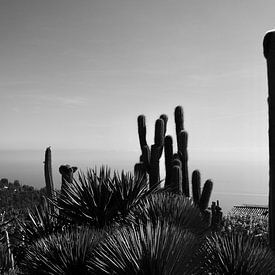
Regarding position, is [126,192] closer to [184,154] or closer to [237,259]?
[237,259]

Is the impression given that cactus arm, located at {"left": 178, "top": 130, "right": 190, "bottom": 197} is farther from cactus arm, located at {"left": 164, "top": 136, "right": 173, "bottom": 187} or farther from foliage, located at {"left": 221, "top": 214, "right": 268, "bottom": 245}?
foliage, located at {"left": 221, "top": 214, "right": 268, "bottom": 245}

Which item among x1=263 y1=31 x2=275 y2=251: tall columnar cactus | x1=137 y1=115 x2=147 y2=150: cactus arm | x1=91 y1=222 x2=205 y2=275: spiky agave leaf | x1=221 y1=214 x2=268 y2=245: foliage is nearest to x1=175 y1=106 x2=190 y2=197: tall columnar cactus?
x1=137 y1=115 x2=147 y2=150: cactus arm

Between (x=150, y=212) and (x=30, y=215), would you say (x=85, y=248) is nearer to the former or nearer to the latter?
(x=150, y=212)

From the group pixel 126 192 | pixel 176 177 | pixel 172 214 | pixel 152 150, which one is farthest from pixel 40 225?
pixel 152 150

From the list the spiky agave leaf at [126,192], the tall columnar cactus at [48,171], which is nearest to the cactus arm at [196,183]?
the tall columnar cactus at [48,171]

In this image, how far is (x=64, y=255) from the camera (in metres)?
5.39

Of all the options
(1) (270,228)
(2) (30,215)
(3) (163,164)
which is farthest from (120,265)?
(3) (163,164)

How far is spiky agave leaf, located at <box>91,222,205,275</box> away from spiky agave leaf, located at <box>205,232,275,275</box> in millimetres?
481

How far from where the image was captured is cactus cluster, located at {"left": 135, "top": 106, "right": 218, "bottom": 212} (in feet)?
34.9

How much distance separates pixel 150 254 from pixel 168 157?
766cm

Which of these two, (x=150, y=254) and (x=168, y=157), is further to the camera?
(x=168, y=157)

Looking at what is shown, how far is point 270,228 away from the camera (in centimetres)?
624

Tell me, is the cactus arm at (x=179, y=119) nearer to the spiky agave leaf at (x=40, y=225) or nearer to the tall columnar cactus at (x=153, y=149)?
the tall columnar cactus at (x=153, y=149)

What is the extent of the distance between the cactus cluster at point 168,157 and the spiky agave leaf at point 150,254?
559 cm
